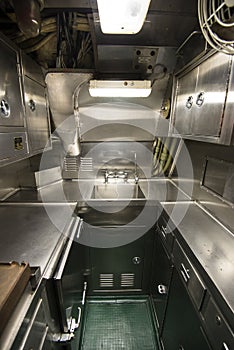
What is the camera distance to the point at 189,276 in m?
0.90

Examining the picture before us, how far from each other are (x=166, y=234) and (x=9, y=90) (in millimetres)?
1383

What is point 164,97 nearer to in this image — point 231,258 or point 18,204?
point 231,258

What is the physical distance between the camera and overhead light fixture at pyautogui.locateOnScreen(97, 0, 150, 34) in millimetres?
729

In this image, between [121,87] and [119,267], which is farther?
[119,267]

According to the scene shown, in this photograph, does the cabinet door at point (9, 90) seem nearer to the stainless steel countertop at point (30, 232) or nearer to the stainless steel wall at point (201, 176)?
the stainless steel countertop at point (30, 232)

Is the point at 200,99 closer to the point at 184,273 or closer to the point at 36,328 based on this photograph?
the point at 184,273

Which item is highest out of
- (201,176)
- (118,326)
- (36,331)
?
(201,176)

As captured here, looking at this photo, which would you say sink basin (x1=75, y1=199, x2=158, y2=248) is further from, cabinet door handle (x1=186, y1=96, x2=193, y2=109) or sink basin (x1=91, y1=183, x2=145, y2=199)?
cabinet door handle (x1=186, y1=96, x2=193, y2=109)

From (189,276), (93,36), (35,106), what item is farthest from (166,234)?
(93,36)

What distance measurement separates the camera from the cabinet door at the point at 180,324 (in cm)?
83

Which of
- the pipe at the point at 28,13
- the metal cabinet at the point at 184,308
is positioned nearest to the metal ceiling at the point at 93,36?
the pipe at the point at 28,13

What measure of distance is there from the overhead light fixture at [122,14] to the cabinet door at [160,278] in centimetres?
135

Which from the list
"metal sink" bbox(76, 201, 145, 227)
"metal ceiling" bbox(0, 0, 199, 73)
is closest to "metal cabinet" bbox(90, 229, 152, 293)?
"metal sink" bbox(76, 201, 145, 227)

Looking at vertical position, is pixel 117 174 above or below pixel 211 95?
below
